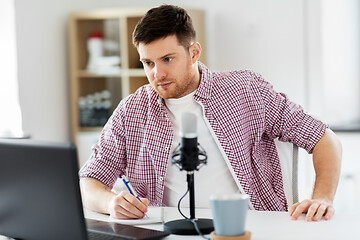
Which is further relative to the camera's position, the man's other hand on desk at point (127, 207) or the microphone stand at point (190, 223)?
the man's other hand on desk at point (127, 207)

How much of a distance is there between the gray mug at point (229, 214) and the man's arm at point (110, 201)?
0.41 meters

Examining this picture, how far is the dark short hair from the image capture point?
6.14 feet

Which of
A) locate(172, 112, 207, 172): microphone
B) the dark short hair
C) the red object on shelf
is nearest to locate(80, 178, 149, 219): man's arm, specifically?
locate(172, 112, 207, 172): microphone

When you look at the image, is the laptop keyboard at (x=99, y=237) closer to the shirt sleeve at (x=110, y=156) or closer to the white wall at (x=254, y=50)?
the shirt sleeve at (x=110, y=156)

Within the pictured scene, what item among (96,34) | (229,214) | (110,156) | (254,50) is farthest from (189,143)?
(96,34)

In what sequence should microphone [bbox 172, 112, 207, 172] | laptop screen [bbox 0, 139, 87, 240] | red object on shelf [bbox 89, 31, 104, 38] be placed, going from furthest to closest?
red object on shelf [bbox 89, 31, 104, 38]
microphone [bbox 172, 112, 207, 172]
laptop screen [bbox 0, 139, 87, 240]

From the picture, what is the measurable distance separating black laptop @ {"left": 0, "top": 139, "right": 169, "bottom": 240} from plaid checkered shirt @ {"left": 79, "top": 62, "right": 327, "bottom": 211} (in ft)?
1.77

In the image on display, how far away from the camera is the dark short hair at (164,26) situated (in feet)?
6.14

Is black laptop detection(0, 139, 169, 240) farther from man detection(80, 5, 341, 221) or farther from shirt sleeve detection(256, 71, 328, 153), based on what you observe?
shirt sleeve detection(256, 71, 328, 153)

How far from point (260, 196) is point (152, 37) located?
65 cm

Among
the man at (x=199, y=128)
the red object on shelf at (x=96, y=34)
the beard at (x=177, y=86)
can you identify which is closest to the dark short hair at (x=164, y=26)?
the man at (x=199, y=128)

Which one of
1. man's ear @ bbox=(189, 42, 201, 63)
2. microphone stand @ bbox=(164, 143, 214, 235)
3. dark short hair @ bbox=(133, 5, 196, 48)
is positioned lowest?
microphone stand @ bbox=(164, 143, 214, 235)

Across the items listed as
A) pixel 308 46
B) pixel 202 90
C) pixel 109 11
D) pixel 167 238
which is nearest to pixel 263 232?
pixel 167 238

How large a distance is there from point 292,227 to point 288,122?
0.57 m
